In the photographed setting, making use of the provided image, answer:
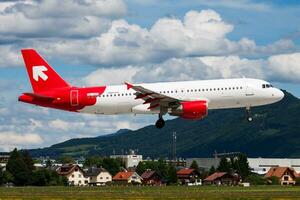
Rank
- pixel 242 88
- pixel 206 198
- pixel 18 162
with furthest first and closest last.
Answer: pixel 18 162 < pixel 242 88 < pixel 206 198

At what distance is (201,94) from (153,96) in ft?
21.6

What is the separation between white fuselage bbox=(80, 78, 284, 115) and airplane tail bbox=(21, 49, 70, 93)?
5956mm

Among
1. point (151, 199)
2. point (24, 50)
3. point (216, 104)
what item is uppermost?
point (24, 50)

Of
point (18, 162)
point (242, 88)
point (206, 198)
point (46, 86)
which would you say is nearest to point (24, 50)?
point (46, 86)

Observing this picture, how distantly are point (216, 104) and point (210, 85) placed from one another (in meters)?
2.72

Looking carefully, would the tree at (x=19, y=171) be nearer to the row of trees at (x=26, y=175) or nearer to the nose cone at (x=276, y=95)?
the row of trees at (x=26, y=175)

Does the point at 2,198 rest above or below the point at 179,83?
below

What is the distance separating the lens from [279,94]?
113 meters

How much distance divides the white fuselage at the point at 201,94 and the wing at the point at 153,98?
88cm

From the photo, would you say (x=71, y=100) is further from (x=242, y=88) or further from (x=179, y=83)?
(x=242, y=88)

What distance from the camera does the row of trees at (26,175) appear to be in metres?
168

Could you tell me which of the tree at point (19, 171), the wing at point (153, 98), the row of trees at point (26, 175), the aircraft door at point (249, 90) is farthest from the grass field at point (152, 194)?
the tree at point (19, 171)

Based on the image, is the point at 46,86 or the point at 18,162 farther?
the point at 18,162

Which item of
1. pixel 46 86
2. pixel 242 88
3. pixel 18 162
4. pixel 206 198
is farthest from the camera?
pixel 18 162
